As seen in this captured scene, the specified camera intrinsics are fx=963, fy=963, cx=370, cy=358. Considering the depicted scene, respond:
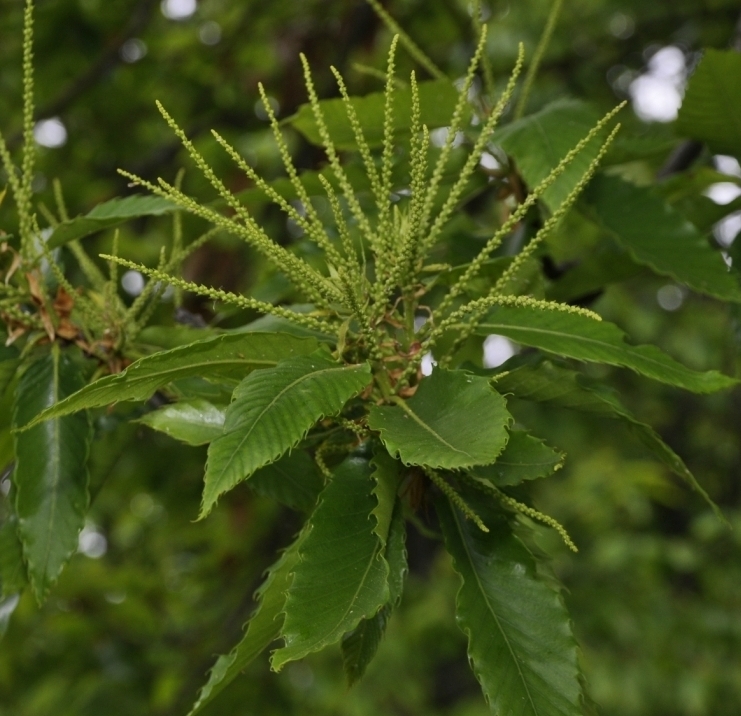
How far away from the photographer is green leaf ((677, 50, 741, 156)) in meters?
1.63

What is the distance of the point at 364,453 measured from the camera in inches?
46.4

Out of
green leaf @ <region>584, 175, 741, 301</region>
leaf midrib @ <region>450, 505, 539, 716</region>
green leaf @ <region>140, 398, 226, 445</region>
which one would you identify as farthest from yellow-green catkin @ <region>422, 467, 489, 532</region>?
green leaf @ <region>584, 175, 741, 301</region>

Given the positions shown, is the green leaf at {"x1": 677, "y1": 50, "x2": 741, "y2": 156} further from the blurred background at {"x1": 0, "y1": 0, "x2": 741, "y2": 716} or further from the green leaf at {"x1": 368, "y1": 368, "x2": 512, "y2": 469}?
the blurred background at {"x1": 0, "y1": 0, "x2": 741, "y2": 716}

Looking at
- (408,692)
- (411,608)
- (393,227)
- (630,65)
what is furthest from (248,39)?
(393,227)

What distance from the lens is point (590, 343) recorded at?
49.2 inches

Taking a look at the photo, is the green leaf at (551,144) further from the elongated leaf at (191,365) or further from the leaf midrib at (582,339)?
the elongated leaf at (191,365)

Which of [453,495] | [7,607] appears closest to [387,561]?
[453,495]

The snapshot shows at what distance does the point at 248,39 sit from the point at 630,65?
1.86 m

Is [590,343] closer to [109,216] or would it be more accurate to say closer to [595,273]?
[595,273]

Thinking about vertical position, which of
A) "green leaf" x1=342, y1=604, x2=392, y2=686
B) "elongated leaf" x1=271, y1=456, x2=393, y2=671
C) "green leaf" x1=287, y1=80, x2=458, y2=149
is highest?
"green leaf" x1=287, y1=80, x2=458, y2=149

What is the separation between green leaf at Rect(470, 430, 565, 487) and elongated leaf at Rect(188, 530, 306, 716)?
23 cm

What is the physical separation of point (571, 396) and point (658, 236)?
21.0 inches

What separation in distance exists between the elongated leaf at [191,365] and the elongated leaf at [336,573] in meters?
0.16

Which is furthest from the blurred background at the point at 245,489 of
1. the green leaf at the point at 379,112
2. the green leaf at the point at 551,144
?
the green leaf at the point at 551,144
